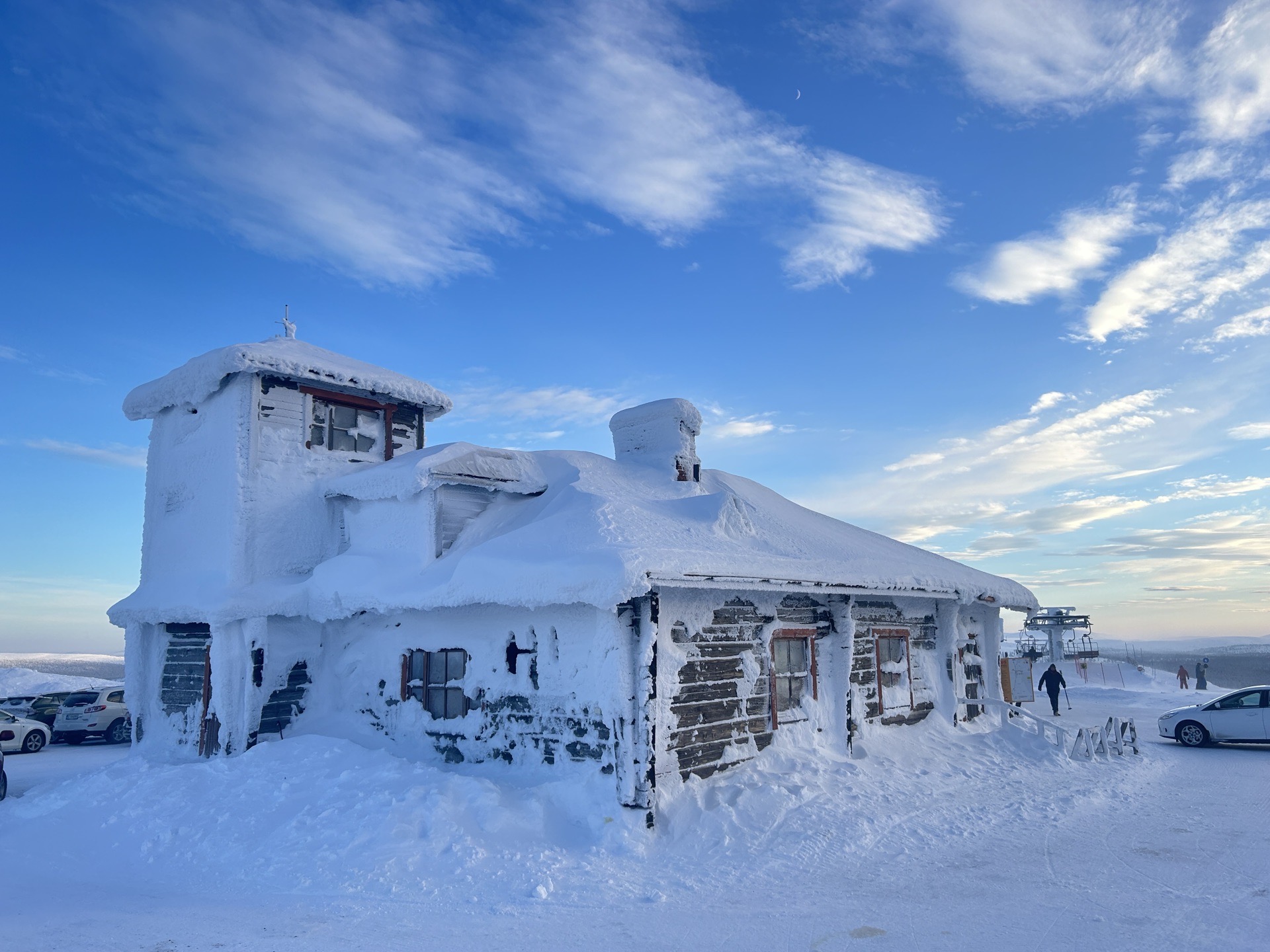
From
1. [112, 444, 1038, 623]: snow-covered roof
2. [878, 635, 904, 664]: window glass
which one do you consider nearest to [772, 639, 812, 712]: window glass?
[112, 444, 1038, 623]: snow-covered roof

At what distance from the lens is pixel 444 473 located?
44.7 feet

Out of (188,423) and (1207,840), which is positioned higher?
(188,423)

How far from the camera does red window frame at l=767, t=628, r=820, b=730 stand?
40.8ft

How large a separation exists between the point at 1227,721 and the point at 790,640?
10774 millimetres

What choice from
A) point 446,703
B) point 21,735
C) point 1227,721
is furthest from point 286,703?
point 1227,721

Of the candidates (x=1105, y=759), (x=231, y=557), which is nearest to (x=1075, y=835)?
(x=1105, y=759)

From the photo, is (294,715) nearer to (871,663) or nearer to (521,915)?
(521,915)

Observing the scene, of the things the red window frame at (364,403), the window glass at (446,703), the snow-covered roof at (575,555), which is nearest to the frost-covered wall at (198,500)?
the snow-covered roof at (575,555)

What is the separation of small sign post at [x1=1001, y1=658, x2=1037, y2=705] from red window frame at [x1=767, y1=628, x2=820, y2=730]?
9.67 meters

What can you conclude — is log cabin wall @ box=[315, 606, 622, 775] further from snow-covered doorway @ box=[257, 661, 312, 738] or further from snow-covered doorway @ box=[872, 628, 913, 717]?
snow-covered doorway @ box=[872, 628, 913, 717]

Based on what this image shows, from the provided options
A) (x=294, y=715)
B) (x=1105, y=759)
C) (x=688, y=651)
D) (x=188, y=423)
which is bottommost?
(x=1105, y=759)

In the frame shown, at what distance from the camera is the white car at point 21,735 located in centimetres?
1998

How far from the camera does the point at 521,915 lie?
7.58m

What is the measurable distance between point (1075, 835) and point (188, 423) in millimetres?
15875
